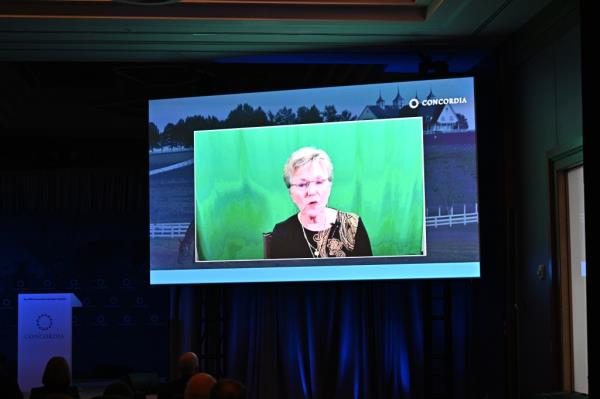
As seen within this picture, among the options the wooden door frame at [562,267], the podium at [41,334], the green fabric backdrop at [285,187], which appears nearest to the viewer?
the wooden door frame at [562,267]

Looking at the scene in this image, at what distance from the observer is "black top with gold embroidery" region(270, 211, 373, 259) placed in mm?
6910

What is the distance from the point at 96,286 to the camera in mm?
9828

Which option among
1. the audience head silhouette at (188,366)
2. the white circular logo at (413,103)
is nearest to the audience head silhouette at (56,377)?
the audience head silhouette at (188,366)

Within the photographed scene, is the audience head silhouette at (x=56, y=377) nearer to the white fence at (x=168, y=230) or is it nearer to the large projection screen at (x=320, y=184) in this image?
the large projection screen at (x=320, y=184)

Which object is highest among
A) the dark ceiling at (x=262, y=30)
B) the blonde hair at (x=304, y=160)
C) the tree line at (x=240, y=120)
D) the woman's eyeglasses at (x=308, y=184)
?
the dark ceiling at (x=262, y=30)

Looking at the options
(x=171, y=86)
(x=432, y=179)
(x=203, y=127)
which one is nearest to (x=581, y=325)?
(x=432, y=179)

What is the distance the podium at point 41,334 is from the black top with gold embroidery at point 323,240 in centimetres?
226

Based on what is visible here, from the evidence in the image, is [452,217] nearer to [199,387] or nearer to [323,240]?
[323,240]

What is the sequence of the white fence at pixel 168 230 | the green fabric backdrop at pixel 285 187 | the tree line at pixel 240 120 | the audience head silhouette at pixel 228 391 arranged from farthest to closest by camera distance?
the white fence at pixel 168 230, the tree line at pixel 240 120, the green fabric backdrop at pixel 285 187, the audience head silhouette at pixel 228 391

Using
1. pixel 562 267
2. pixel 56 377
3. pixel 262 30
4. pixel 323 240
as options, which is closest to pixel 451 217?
pixel 562 267

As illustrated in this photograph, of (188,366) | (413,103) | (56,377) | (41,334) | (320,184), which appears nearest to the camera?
(56,377)

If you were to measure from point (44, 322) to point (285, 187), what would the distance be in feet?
8.93

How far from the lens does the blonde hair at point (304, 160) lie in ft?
23.1

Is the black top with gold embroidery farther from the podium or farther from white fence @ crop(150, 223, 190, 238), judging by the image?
the podium
